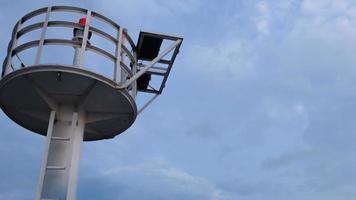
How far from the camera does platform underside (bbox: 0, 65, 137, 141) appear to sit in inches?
481

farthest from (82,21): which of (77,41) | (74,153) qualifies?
(74,153)

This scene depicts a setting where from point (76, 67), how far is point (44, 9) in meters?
2.65

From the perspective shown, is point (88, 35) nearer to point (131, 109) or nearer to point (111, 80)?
point (111, 80)

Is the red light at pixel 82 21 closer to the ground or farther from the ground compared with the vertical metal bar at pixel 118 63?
farther from the ground

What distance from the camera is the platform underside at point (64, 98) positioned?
40.1 feet

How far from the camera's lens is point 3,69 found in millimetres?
13070

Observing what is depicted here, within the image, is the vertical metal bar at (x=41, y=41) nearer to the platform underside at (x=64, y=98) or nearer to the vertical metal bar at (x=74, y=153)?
the platform underside at (x=64, y=98)

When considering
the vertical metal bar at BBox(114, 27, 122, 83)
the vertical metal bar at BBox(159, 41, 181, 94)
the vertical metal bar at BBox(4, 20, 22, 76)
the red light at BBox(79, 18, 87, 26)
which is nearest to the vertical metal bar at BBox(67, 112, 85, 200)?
the vertical metal bar at BBox(114, 27, 122, 83)

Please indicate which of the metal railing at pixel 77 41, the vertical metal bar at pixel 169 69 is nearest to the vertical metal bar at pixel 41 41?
the metal railing at pixel 77 41

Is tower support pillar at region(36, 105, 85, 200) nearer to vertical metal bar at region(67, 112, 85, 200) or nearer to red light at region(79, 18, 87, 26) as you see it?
vertical metal bar at region(67, 112, 85, 200)

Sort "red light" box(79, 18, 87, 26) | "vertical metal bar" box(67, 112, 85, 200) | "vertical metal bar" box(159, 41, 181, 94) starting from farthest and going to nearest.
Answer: "vertical metal bar" box(159, 41, 181, 94)
"red light" box(79, 18, 87, 26)
"vertical metal bar" box(67, 112, 85, 200)

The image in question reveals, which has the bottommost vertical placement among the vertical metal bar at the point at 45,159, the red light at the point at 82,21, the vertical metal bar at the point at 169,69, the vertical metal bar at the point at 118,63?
the vertical metal bar at the point at 45,159

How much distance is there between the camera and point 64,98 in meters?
13.5

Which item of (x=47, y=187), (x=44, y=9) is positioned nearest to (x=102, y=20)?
(x=44, y=9)
